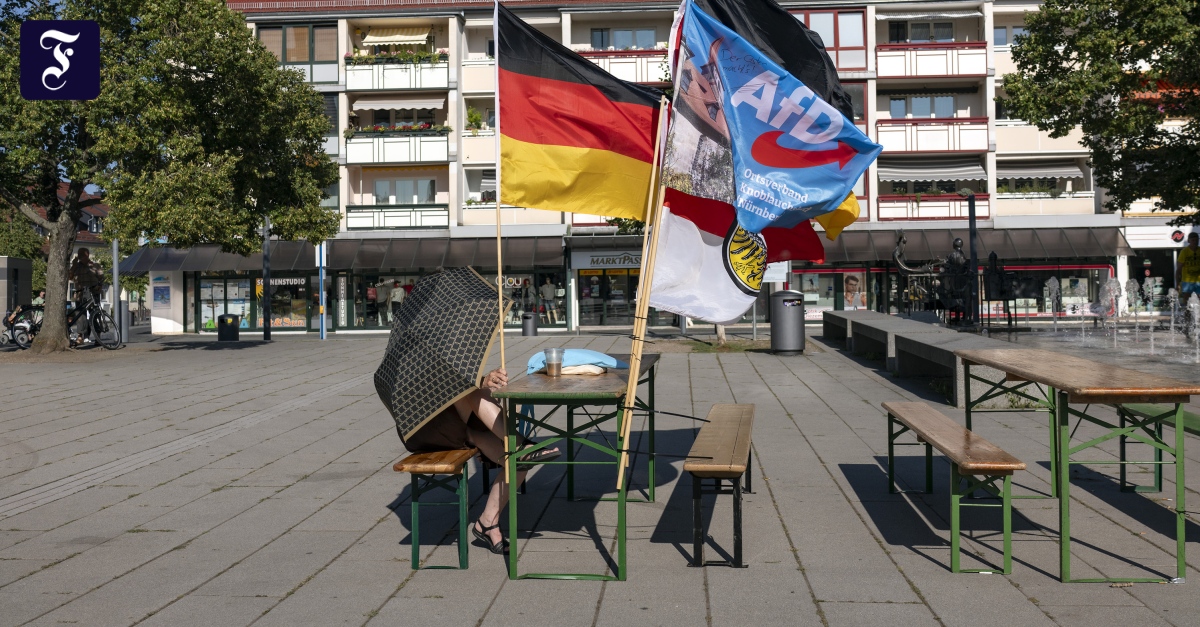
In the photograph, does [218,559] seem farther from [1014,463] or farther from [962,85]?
[962,85]

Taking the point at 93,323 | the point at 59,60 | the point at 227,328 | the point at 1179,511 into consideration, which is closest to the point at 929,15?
the point at 227,328

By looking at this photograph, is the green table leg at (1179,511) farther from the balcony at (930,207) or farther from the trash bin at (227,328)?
the balcony at (930,207)

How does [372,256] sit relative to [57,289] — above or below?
above

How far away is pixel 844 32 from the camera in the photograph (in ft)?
123

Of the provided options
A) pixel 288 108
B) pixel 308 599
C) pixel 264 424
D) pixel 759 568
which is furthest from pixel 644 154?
pixel 288 108

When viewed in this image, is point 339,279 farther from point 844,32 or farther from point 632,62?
point 844,32

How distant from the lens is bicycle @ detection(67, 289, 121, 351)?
75.2 ft

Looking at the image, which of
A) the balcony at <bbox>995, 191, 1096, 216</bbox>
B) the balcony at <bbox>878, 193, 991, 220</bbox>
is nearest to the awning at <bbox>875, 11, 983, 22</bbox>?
the balcony at <bbox>878, 193, 991, 220</bbox>

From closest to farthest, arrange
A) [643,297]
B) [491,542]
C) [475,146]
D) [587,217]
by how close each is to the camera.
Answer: [643,297] → [491,542] → [587,217] → [475,146]

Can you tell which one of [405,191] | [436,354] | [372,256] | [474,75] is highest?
[474,75]

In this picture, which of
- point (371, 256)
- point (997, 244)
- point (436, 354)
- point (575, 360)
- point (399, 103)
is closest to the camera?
point (436, 354)

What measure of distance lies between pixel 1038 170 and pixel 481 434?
37034 millimetres

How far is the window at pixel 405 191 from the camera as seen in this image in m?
38.4

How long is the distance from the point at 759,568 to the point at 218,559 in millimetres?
2851
